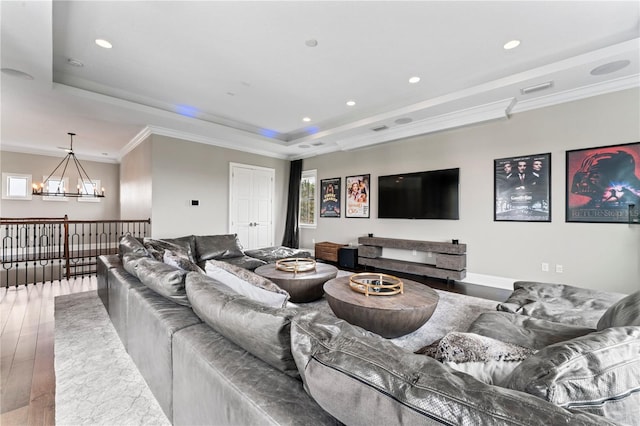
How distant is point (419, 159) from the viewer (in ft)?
17.4

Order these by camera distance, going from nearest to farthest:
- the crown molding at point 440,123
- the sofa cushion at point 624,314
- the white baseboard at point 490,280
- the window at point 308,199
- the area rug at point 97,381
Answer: the sofa cushion at point 624,314 → the area rug at point 97,381 → the crown molding at point 440,123 → the white baseboard at point 490,280 → the window at point 308,199

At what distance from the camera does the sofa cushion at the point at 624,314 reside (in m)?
1.22

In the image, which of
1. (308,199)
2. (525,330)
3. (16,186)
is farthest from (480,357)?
(16,186)

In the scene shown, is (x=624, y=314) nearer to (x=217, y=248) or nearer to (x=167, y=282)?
(x=167, y=282)

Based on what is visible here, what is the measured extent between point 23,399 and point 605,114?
6405 mm

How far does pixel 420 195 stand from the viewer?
5230mm

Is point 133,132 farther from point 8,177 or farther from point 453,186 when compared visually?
point 453,186

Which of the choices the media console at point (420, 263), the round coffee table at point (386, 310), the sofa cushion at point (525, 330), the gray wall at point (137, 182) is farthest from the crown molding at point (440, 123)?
the gray wall at point (137, 182)

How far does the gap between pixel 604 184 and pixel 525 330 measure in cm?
330

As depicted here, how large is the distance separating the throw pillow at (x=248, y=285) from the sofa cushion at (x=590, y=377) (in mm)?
1078

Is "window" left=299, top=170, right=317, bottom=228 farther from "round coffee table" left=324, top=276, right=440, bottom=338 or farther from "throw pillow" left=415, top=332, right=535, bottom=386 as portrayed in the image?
"throw pillow" left=415, top=332, right=535, bottom=386

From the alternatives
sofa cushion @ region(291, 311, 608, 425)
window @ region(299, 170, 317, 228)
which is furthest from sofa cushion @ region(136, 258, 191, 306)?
window @ region(299, 170, 317, 228)

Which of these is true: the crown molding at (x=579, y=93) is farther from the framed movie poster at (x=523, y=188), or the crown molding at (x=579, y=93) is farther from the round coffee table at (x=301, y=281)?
the round coffee table at (x=301, y=281)

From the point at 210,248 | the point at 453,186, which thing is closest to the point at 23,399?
the point at 210,248
